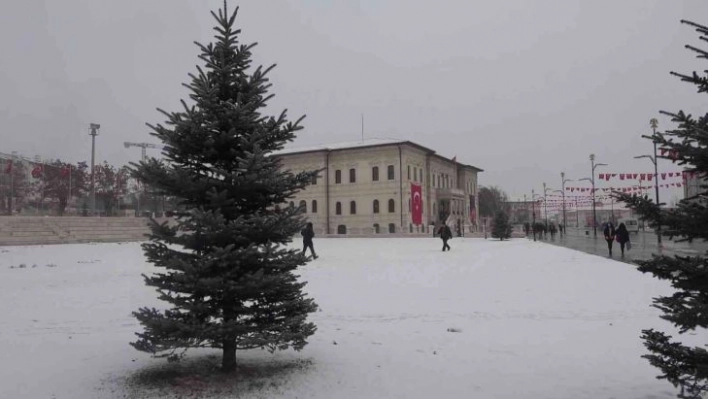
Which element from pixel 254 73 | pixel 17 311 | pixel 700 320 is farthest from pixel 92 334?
pixel 700 320

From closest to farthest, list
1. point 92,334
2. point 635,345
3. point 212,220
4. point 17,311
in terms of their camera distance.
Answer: point 212,220 < point 635,345 < point 92,334 < point 17,311

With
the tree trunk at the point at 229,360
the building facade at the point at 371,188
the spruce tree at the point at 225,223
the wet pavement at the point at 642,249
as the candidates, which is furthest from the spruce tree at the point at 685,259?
the building facade at the point at 371,188

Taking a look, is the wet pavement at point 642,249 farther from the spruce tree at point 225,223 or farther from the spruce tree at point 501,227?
the spruce tree at point 225,223

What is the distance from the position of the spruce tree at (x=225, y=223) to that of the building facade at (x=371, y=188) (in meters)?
53.4

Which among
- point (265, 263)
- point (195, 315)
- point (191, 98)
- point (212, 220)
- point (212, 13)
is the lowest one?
point (195, 315)

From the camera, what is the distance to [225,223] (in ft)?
16.8

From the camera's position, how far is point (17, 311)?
9.50 metres

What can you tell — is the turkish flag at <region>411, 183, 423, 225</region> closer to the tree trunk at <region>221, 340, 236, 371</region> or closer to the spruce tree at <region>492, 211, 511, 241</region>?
the spruce tree at <region>492, 211, 511, 241</region>

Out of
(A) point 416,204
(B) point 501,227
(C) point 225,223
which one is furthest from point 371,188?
(C) point 225,223

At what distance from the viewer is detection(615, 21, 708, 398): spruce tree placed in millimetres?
3674

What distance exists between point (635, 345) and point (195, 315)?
18.2 ft

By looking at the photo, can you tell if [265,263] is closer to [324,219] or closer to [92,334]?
[92,334]

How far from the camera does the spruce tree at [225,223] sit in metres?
4.85

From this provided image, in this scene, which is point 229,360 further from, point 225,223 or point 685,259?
point 685,259
